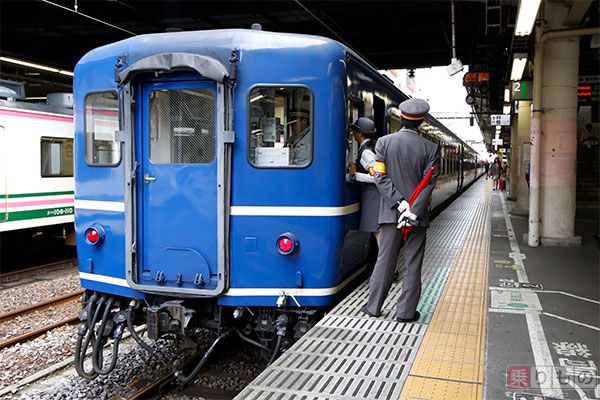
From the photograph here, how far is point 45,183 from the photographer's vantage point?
11008mm

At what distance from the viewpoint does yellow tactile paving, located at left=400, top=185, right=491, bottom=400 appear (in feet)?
11.3

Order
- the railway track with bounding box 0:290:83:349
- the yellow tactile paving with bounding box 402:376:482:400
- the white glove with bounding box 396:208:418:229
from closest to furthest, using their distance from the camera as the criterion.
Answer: the yellow tactile paving with bounding box 402:376:482:400 < the white glove with bounding box 396:208:418:229 < the railway track with bounding box 0:290:83:349

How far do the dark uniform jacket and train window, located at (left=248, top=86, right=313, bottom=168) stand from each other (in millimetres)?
614

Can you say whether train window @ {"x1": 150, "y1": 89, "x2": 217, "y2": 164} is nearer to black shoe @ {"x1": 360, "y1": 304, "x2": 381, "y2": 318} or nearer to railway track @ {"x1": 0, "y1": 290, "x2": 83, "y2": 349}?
black shoe @ {"x1": 360, "y1": 304, "x2": 381, "y2": 318}

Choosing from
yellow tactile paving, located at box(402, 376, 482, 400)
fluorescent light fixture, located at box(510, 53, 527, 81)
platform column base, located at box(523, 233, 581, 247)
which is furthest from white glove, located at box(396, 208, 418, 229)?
fluorescent light fixture, located at box(510, 53, 527, 81)

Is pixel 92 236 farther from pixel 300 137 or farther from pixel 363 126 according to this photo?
pixel 363 126

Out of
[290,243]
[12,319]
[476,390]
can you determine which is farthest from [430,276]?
[12,319]

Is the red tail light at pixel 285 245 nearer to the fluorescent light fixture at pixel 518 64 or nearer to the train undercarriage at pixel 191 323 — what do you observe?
the train undercarriage at pixel 191 323

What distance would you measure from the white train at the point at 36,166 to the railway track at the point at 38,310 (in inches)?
108

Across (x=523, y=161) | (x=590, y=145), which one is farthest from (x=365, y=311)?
(x=590, y=145)

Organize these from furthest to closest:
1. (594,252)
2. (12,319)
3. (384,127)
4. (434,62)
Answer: (434,62)
(594,252)
(12,319)
(384,127)

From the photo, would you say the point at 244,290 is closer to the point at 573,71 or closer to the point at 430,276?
the point at 430,276

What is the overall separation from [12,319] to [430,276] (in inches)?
213

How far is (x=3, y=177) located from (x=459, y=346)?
29.0 feet
